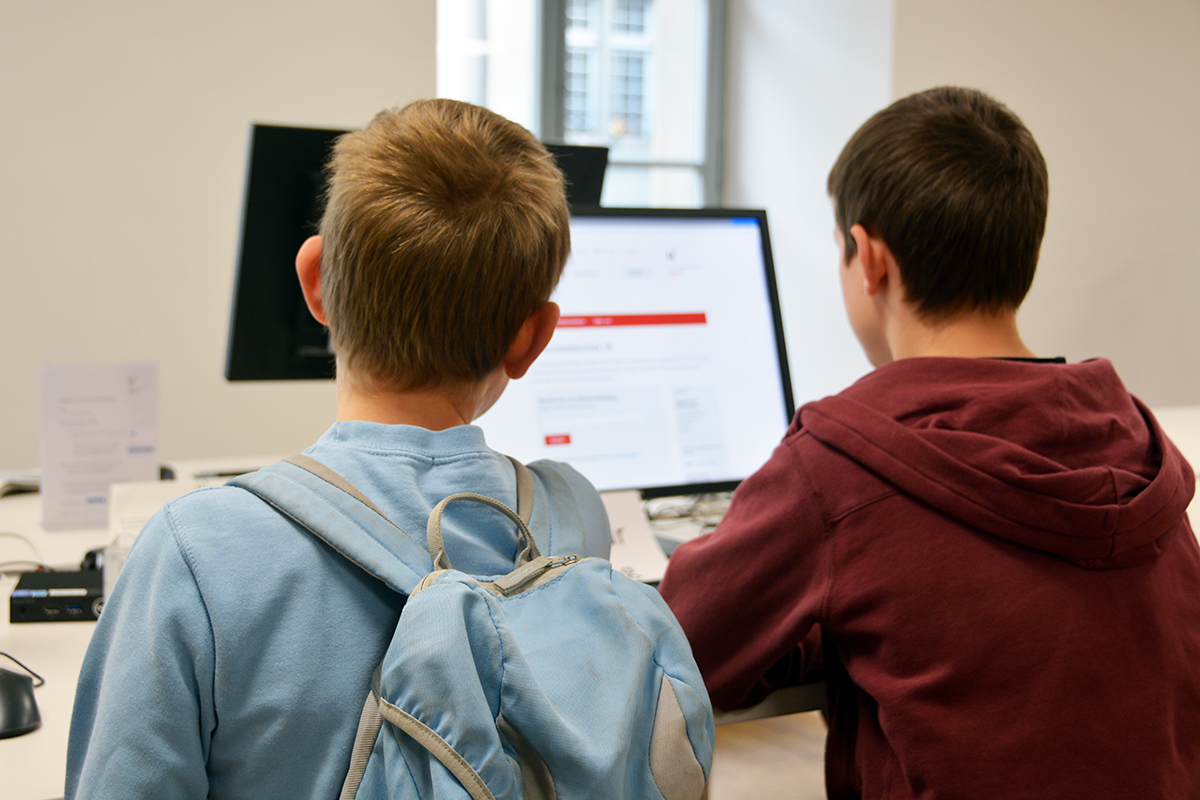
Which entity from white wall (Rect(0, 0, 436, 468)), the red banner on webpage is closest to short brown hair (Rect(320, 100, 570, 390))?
the red banner on webpage

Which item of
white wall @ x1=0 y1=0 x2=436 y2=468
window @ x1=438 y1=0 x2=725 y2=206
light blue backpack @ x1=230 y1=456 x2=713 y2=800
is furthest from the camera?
window @ x1=438 y1=0 x2=725 y2=206

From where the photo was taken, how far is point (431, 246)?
2.15 ft

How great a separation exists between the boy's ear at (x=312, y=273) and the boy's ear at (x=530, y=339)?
0.46 ft

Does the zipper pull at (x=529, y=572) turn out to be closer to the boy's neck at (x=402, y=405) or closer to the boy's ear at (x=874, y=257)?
the boy's neck at (x=402, y=405)

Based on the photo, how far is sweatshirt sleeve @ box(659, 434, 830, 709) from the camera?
88 centimetres

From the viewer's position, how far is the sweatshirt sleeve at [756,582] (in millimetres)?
881

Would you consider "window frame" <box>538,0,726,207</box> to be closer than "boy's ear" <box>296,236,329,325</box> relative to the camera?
No

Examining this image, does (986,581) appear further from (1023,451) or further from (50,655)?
(50,655)

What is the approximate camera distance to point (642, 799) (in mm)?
620

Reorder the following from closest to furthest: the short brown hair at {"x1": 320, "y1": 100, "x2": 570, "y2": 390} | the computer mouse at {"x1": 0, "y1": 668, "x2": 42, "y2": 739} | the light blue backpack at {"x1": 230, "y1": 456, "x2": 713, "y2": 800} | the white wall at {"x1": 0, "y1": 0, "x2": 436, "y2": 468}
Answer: the light blue backpack at {"x1": 230, "y1": 456, "x2": 713, "y2": 800} < the short brown hair at {"x1": 320, "y1": 100, "x2": 570, "y2": 390} < the computer mouse at {"x1": 0, "y1": 668, "x2": 42, "y2": 739} < the white wall at {"x1": 0, "y1": 0, "x2": 436, "y2": 468}

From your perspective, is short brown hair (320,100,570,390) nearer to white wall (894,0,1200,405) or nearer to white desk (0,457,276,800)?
white desk (0,457,276,800)

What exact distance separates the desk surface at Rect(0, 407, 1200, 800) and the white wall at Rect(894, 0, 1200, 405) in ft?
6.19

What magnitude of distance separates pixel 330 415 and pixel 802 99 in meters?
2.04

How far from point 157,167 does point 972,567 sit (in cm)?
253
